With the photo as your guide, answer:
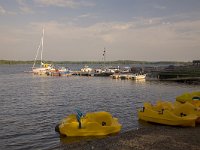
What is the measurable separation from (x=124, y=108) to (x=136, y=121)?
7046 millimetres

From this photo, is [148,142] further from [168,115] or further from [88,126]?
[168,115]

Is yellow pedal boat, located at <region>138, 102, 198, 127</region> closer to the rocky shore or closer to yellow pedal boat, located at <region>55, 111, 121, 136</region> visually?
the rocky shore

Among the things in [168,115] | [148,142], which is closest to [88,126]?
[148,142]

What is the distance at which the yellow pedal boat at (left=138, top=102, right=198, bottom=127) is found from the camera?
67.3ft

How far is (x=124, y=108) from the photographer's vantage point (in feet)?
103

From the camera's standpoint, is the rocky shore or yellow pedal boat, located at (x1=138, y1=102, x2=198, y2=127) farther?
yellow pedal boat, located at (x1=138, y1=102, x2=198, y2=127)

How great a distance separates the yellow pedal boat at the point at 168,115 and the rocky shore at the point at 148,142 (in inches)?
65.9

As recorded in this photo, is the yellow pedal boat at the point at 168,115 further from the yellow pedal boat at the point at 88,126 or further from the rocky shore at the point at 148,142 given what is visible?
the yellow pedal boat at the point at 88,126

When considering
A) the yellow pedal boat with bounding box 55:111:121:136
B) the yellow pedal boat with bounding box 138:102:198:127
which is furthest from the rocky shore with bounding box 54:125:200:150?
the yellow pedal boat with bounding box 138:102:198:127

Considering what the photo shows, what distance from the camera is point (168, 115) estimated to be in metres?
21.1

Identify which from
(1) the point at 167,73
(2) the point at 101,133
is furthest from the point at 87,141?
(1) the point at 167,73

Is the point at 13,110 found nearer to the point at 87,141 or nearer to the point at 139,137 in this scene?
the point at 87,141

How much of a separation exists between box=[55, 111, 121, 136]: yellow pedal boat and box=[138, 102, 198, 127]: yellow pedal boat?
3799 millimetres

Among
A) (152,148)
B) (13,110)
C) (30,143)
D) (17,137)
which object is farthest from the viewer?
(13,110)
